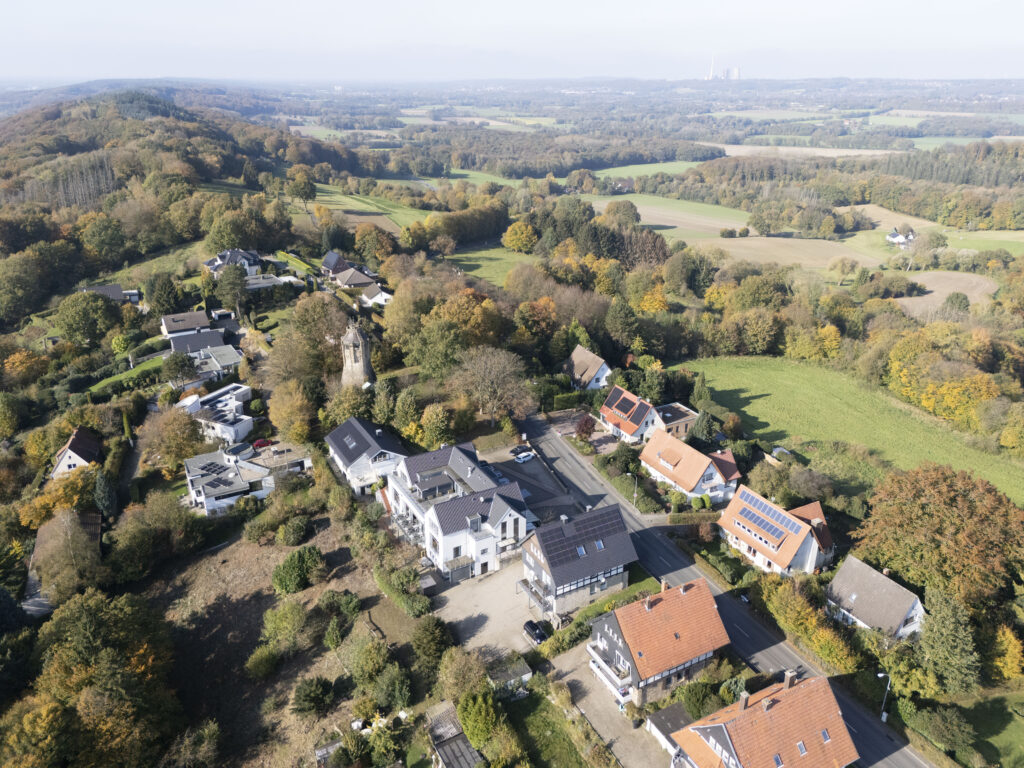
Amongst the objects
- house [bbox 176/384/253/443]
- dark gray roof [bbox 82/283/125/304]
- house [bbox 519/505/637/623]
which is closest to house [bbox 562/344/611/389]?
house [bbox 519/505/637/623]

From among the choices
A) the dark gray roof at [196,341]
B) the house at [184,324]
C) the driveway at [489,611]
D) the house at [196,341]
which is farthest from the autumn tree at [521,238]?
the driveway at [489,611]

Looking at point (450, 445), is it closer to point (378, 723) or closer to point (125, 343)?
point (378, 723)

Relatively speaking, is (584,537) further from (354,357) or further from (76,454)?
(76,454)

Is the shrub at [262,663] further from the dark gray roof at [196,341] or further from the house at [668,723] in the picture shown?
the dark gray roof at [196,341]

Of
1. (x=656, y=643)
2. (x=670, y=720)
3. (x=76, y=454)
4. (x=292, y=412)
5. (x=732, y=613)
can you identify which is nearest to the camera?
(x=670, y=720)

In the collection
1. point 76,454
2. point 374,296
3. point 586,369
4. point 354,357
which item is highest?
point 354,357

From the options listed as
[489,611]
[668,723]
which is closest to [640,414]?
[489,611]
